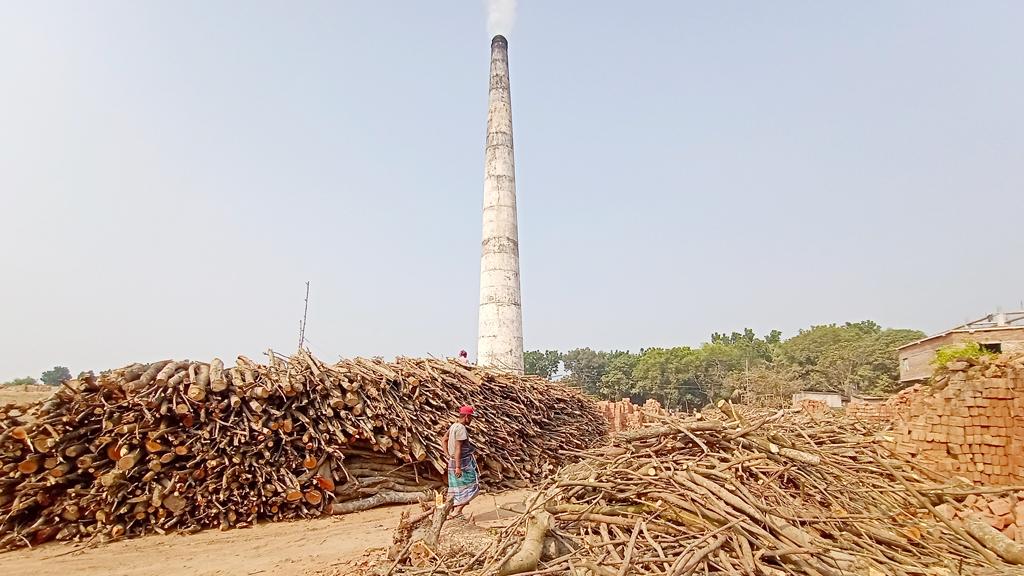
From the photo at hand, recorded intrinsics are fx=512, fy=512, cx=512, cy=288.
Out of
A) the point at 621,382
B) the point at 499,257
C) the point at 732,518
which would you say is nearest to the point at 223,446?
the point at 732,518

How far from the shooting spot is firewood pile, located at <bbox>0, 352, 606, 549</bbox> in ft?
20.8

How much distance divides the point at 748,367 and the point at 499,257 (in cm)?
3072

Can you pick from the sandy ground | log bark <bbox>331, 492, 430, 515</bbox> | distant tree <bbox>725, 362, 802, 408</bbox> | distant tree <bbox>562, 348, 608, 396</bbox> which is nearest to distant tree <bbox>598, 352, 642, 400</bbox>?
distant tree <bbox>562, 348, 608, 396</bbox>

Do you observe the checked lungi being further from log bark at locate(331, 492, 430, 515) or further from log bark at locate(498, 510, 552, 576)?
log bark at locate(498, 510, 552, 576)

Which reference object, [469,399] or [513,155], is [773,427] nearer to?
[469,399]

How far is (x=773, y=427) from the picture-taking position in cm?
584

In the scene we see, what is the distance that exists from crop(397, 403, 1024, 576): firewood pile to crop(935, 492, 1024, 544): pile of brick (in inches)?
4.0

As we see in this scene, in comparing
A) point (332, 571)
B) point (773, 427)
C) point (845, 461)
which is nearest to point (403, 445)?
point (332, 571)

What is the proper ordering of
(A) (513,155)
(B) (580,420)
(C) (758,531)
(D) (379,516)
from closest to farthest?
1. (C) (758,531)
2. (D) (379,516)
3. (B) (580,420)
4. (A) (513,155)

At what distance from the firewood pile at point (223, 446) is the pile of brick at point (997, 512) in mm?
6543

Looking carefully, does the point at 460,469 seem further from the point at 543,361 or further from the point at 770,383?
the point at 543,361

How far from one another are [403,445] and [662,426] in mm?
4613

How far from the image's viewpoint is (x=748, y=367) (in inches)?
1571

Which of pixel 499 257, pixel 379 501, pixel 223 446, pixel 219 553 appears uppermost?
pixel 499 257
